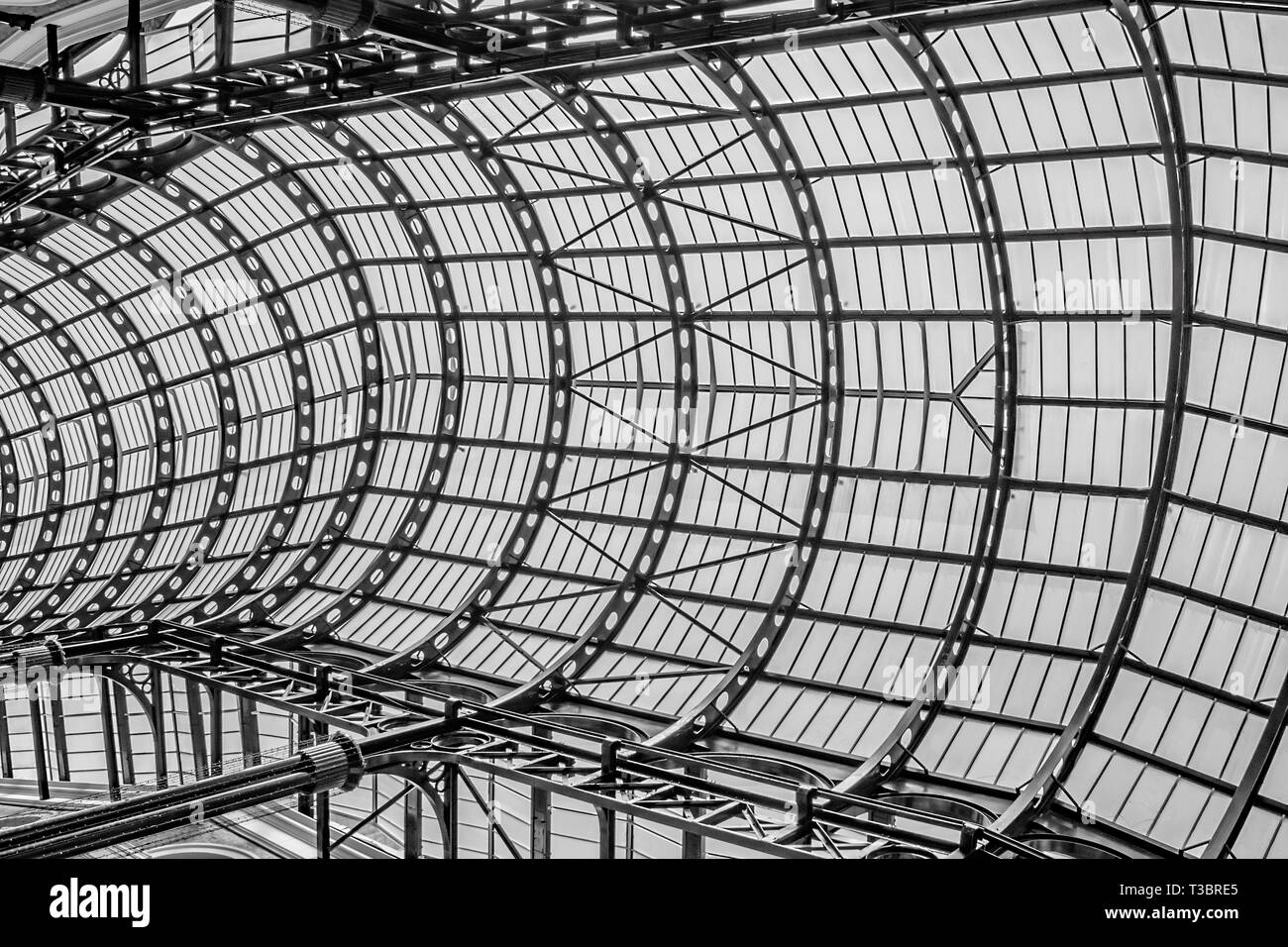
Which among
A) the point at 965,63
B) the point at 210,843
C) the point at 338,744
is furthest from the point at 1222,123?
the point at 210,843

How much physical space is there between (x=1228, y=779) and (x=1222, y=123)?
41.2 ft

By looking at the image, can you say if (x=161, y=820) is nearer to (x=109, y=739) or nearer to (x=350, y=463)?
(x=109, y=739)

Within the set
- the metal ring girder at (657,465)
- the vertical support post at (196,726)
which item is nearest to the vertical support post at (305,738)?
the vertical support post at (196,726)

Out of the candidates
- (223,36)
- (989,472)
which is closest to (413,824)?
(989,472)

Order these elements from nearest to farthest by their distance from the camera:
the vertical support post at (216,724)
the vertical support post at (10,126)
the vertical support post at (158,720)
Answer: the vertical support post at (10,126)
the vertical support post at (216,724)
the vertical support post at (158,720)

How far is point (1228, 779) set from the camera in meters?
21.7

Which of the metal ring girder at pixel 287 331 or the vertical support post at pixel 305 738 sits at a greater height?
the metal ring girder at pixel 287 331

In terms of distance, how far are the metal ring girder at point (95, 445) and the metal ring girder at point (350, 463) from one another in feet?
36.0

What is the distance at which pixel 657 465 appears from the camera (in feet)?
108

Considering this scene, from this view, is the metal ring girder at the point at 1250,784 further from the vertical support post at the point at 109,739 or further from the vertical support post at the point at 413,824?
the vertical support post at the point at 109,739

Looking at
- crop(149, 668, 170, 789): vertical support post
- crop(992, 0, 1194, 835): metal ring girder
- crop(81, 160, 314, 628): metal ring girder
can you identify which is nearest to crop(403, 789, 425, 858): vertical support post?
crop(149, 668, 170, 789): vertical support post

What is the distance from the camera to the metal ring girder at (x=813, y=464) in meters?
26.6

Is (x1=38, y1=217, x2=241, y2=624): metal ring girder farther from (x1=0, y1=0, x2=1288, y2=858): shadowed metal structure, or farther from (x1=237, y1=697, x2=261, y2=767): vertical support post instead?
(x1=237, y1=697, x2=261, y2=767): vertical support post
